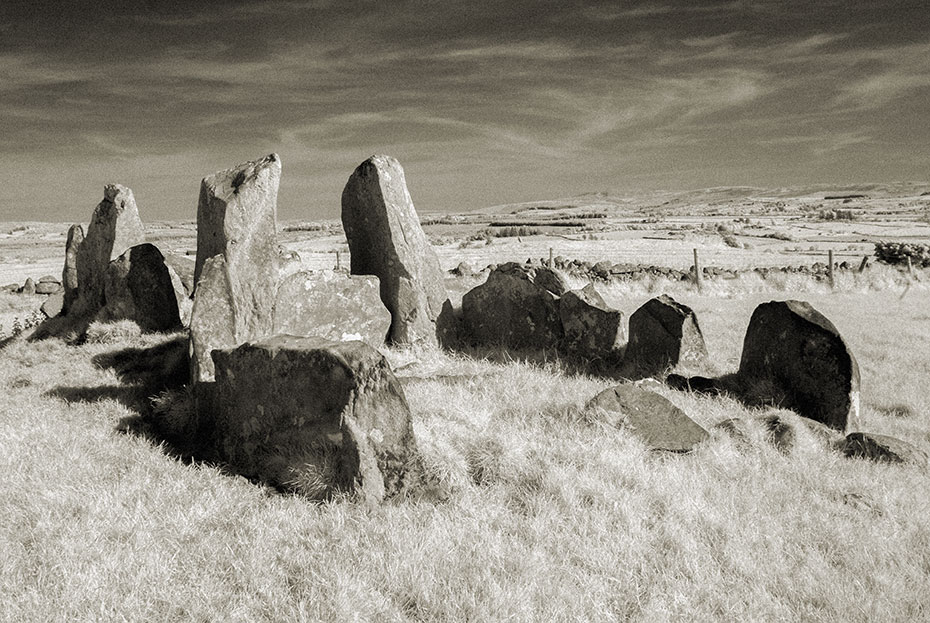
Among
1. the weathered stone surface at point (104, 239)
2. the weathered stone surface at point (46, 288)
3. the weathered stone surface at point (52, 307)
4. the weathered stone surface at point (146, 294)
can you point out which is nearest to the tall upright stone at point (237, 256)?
the weathered stone surface at point (146, 294)

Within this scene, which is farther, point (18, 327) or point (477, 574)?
point (18, 327)

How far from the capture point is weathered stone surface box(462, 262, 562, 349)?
499 inches

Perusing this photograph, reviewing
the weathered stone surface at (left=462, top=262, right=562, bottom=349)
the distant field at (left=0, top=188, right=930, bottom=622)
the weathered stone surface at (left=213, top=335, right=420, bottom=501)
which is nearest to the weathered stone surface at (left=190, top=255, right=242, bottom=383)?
the distant field at (left=0, top=188, right=930, bottom=622)

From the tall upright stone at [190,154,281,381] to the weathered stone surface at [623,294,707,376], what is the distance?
592 cm

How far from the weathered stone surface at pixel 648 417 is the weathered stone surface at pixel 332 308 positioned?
191 inches

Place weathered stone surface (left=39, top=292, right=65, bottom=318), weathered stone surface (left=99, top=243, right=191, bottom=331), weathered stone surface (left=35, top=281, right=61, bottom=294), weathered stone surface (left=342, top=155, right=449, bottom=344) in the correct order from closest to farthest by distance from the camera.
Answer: weathered stone surface (left=342, top=155, right=449, bottom=344)
weathered stone surface (left=99, top=243, right=191, bottom=331)
weathered stone surface (left=39, top=292, right=65, bottom=318)
weathered stone surface (left=35, top=281, right=61, bottom=294)

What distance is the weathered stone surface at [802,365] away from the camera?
352 inches

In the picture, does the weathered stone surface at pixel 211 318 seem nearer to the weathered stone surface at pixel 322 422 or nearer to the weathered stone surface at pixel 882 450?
the weathered stone surface at pixel 322 422

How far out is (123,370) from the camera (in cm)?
1016

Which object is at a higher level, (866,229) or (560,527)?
(866,229)

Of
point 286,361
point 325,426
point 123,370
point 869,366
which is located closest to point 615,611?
point 325,426

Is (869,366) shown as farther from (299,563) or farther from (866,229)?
(866,229)

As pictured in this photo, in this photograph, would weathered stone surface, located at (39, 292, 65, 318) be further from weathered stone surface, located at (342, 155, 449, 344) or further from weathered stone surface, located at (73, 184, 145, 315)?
weathered stone surface, located at (342, 155, 449, 344)

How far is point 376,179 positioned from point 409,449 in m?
7.77
